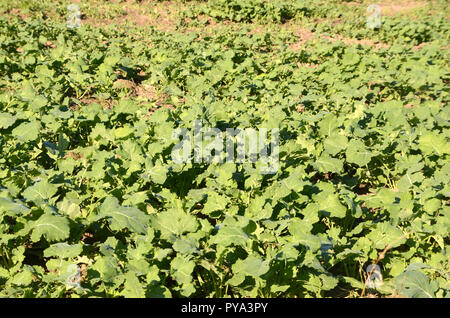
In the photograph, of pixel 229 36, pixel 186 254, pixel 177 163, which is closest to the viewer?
pixel 186 254

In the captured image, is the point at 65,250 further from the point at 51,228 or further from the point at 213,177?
the point at 213,177

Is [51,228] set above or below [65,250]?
above

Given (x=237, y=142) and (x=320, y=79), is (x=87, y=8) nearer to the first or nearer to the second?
(x=320, y=79)

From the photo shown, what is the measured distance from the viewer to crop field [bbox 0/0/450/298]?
2594 millimetres

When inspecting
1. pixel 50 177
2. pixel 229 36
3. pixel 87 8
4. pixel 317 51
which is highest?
pixel 87 8

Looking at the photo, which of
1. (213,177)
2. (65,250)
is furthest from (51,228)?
(213,177)

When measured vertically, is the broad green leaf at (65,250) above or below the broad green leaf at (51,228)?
below

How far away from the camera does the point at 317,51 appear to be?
8.88m

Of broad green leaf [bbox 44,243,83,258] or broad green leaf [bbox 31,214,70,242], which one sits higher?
broad green leaf [bbox 31,214,70,242]

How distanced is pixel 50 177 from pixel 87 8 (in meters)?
9.58

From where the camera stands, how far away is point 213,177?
3.80 m

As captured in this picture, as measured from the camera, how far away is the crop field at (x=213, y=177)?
2.59 metres

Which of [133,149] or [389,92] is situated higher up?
[389,92]
